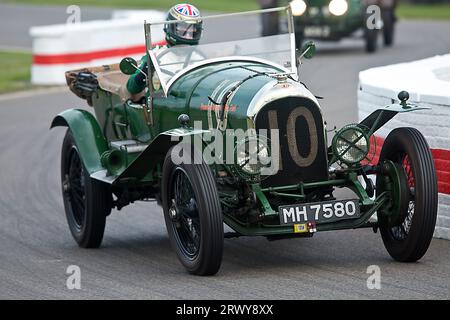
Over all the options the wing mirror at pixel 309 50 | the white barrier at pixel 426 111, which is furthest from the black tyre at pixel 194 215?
the white barrier at pixel 426 111

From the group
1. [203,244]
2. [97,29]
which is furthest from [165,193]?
[97,29]

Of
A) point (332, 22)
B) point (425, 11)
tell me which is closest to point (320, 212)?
point (332, 22)

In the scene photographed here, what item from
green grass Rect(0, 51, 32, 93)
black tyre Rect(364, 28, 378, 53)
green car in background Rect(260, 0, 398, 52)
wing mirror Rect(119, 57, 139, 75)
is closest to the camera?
wing mirror Rect(119, 57, 139, 75)

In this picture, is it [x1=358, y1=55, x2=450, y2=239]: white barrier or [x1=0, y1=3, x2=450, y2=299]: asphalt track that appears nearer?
[x1=0, y1=3, x2=450, y2=299]: asphalt track

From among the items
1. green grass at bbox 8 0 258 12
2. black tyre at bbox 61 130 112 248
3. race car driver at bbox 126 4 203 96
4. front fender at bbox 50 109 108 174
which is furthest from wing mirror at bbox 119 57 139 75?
green grass at bbox 8 0 258 12

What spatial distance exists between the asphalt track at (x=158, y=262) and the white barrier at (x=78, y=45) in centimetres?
669

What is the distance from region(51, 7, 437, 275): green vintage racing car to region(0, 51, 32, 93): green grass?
11194 mm

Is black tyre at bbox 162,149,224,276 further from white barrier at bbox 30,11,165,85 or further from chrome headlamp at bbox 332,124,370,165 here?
white barrier at bbox 30,11,165,85

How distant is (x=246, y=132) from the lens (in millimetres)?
A: 7617

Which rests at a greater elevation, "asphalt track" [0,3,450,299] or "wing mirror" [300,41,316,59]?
"wing mirror" [300,41,316,59]

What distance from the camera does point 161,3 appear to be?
119ft

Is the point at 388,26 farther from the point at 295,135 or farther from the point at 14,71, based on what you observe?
the point at 295,135

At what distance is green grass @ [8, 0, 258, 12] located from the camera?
33.7m

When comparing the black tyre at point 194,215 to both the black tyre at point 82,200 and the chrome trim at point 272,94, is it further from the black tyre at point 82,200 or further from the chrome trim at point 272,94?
the black tyre at point 82,200
